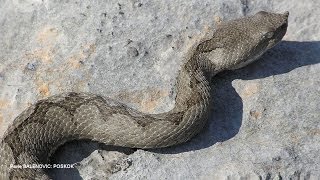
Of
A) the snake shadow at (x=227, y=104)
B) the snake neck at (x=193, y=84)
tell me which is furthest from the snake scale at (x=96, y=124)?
the snake shadow at (x=227, y=104)

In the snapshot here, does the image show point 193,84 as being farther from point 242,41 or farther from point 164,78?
point 242,41

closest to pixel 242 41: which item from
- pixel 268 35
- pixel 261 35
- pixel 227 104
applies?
pixel 261 35

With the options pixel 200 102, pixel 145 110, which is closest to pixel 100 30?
pixel 145 110

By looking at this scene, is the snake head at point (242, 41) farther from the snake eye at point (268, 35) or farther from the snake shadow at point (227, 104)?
the snake shadow at point (227, 104)

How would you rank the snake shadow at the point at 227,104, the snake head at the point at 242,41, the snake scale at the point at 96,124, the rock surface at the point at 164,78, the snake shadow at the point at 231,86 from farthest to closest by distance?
1. the snake head at the point at 242,41
2. the snake shadow at the point at 231,86
3. the snake shadow at the point at 227,104
4. the rock surface at the point at 164,78
5. the snake scale at the point at 96,124

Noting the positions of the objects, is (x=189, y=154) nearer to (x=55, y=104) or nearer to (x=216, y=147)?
(x=216, y=147)

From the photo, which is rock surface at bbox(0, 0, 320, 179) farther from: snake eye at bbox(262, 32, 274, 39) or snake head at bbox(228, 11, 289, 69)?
snake eye at bbox(262, 32, 274, 39)
